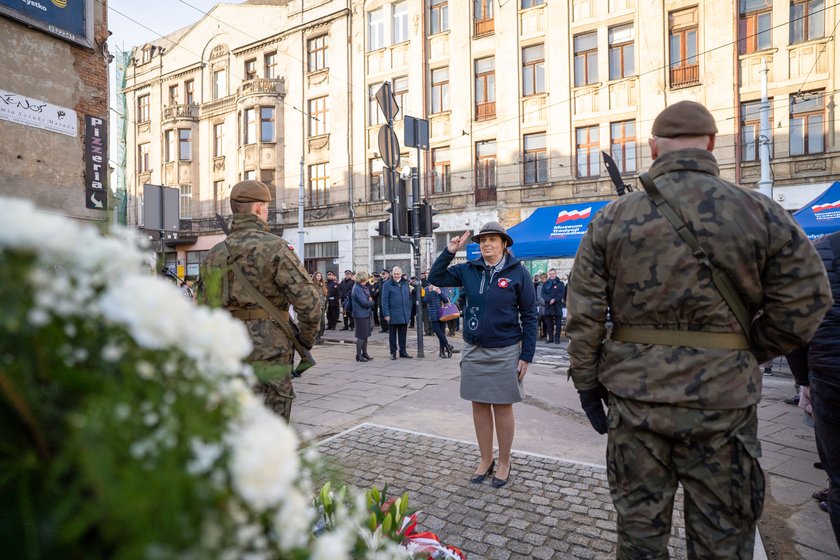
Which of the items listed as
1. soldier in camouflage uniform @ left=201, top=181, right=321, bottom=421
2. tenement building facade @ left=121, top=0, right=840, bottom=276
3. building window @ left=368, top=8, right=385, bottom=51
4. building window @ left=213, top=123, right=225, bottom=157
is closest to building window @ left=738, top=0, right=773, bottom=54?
tenement building facade @ left=121, top=0, right=840, bottom=276

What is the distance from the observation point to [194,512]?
0.53 m

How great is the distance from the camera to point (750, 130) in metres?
18.8

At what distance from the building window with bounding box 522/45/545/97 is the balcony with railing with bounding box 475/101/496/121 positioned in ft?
4.67

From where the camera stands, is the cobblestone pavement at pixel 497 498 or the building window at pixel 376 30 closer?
the cobblestone pavement at pixel 497 498

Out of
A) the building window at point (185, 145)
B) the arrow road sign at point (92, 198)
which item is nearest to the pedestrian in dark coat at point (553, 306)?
the arrow road sign at point (92, 198)

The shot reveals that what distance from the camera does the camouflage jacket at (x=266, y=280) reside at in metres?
3.64

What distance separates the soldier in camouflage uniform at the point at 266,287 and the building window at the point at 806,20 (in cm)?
2069

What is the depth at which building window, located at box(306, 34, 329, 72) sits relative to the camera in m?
28.0

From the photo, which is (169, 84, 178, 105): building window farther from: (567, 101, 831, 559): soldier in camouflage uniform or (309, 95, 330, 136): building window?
(567, 101, 831, 559): soldier in camouflage uniform

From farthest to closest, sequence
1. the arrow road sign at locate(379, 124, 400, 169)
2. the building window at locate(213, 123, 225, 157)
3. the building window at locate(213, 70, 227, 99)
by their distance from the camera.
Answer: the building window at locate(213, 123, 225, 157) → the building window at locate(213, 70, 227, 99) → the arrow road sign at locate(379, 124, 400, 169)

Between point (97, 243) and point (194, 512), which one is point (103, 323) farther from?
point (194, 512)

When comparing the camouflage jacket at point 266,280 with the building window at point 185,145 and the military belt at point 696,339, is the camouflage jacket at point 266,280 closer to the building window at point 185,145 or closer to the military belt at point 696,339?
the military belt at point 696,339

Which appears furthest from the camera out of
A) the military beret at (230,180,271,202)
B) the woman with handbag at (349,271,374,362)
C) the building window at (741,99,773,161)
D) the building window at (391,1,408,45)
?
the building window at (391,1,408,45)

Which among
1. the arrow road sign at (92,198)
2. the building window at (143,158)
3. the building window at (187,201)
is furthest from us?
the building window at (143,158)
